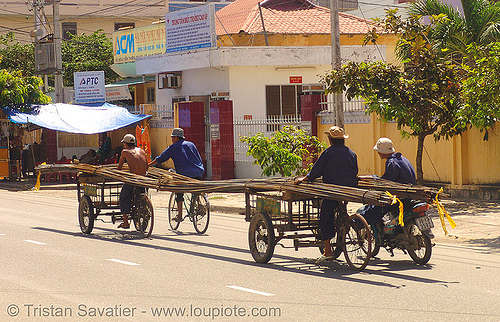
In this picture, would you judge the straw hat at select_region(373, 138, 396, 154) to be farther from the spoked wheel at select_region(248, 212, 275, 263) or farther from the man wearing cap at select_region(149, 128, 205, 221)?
the man wearing cap at select_region(149, 128, 205, 221)

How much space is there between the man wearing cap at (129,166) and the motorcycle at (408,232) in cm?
497

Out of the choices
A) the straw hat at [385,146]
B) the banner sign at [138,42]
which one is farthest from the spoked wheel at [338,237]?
the banner sign at [138,42]

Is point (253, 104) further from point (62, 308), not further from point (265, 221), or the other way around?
point (62, 308)

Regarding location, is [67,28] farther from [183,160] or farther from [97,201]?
[183,160]

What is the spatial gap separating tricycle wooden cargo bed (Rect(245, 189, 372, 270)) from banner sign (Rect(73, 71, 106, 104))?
2466cm

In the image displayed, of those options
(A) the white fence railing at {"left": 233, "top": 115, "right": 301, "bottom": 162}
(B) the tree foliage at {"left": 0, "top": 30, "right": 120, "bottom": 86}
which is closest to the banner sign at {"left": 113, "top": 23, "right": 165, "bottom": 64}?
(B) the tree foliage at {"left": 0, "top": 30, "right": 120, "bottom": 86}

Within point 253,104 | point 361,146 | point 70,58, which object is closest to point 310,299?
point 361,146

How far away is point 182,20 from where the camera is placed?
102ft

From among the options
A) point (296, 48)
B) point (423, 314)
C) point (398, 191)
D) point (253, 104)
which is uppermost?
point (296, 48)

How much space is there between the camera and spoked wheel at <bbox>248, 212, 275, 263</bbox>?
407 inches

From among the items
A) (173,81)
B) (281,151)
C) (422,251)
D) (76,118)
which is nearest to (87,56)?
(173,81)

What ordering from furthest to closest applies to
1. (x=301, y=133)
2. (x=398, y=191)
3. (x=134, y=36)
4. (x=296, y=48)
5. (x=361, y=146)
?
(x=134, y=36) < (x=296, y=48) < (x=361, y=146) < (x=301, y=133) < (x=398, y=191)

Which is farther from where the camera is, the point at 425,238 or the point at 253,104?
the point at 253,104

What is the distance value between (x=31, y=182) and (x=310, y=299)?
76.6 feet
